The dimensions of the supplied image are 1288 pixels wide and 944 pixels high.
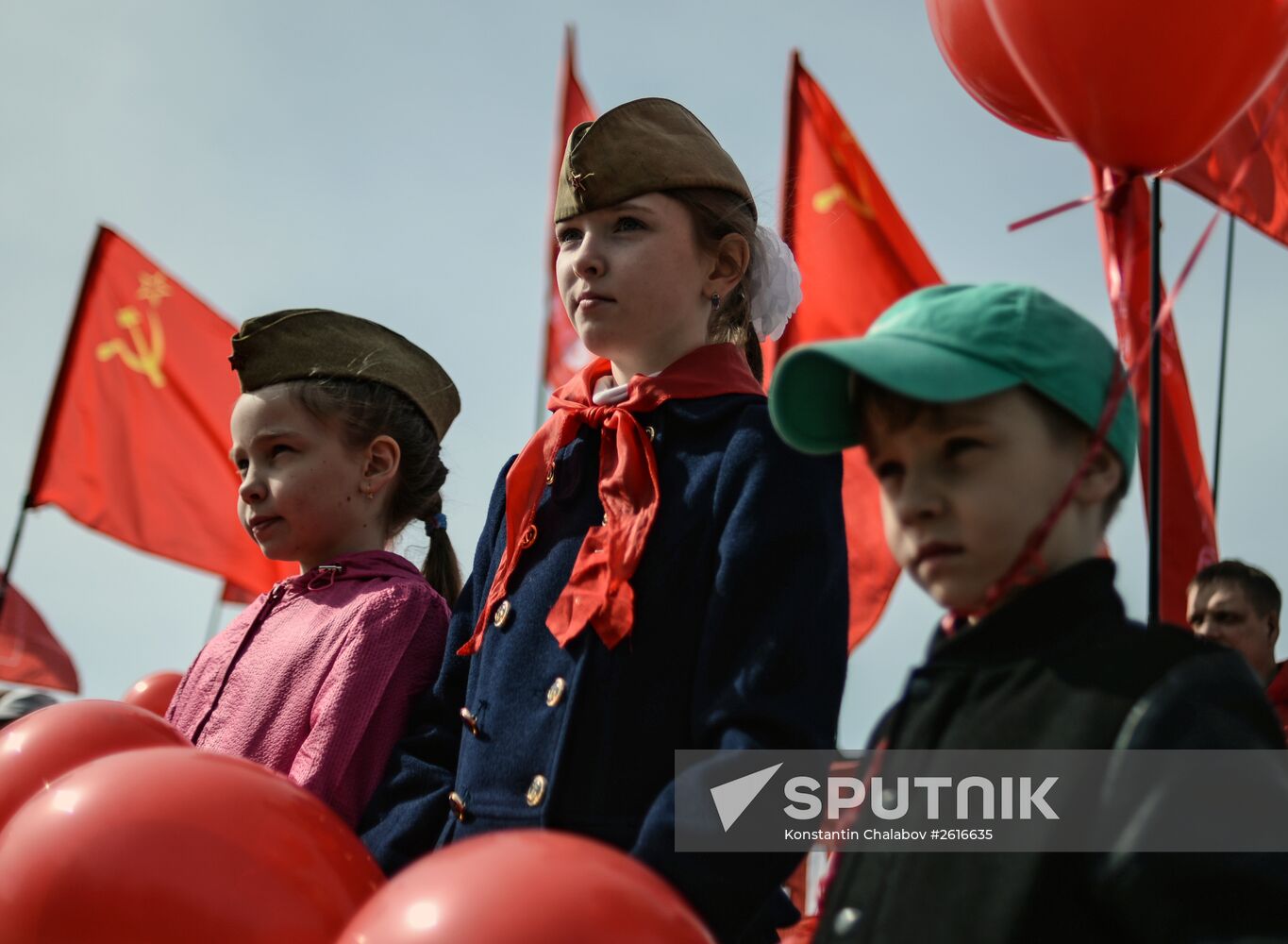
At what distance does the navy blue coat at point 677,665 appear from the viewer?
7.08 feet

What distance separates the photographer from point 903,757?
1.77 metres

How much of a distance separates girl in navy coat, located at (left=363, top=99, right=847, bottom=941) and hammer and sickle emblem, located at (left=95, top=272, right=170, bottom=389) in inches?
253

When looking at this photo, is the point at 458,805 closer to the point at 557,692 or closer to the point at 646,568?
the point at 557,692

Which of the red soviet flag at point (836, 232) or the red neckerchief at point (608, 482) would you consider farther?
the red soviet flag at point (836, 232)

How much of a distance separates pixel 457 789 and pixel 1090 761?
4.11ft

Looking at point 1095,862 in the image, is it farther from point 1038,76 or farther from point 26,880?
point 1038,76

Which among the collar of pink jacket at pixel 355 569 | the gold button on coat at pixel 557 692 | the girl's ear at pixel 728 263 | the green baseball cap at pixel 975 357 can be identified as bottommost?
the gold button on coat at pixel 557 692

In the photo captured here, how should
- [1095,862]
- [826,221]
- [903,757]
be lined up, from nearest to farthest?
[1095,862]
[903,757]
[826,221]

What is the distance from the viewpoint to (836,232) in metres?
8.15

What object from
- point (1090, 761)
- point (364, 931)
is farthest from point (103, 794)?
point (1090, 761)

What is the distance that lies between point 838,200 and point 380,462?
544 cm

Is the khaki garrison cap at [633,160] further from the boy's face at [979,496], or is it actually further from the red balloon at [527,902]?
the red balloon at [527,902]

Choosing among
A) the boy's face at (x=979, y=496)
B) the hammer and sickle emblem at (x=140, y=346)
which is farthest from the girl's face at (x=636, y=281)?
the hammer and sickle emblem at (x=140, y=346)

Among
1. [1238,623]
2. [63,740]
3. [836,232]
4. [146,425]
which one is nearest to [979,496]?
[63,740]
